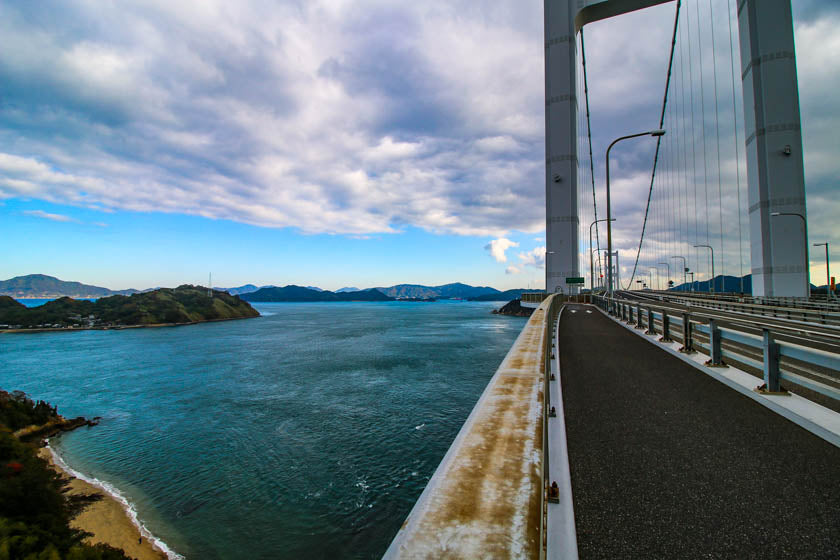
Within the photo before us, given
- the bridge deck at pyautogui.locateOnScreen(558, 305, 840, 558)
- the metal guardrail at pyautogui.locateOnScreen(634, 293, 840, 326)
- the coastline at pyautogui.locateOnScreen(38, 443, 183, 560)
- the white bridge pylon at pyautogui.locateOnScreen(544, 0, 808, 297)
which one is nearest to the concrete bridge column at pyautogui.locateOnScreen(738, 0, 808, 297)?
the white bridge pylon at pyautogui.locateOnScreen(544, 0, 808, 297)

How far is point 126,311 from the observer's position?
341 ft

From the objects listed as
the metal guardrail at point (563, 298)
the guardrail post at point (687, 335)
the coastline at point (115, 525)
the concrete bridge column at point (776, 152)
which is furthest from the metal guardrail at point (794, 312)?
the coastline at point (115, 525)

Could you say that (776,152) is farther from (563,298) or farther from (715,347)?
(715,347)

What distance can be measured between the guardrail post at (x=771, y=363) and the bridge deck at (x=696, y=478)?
330 mm

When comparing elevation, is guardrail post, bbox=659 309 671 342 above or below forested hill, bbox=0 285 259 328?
above

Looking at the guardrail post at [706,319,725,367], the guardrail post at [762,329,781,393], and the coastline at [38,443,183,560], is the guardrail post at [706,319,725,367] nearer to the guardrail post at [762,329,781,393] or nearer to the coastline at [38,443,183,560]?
the guardrail post at [762,329,781,393]

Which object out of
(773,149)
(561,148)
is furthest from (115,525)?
(561,148)

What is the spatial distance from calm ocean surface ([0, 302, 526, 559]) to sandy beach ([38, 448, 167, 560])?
40 cm

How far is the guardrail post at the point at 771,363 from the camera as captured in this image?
4.78 meters

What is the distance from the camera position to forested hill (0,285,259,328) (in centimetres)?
9719

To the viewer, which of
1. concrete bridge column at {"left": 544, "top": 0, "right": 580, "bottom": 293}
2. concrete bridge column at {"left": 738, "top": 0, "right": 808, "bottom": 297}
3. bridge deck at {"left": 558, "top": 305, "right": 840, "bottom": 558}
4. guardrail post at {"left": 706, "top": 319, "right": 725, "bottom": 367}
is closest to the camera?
bridge deck at {"left": 558, "top": 305, "right": 840, "bottom": 558}

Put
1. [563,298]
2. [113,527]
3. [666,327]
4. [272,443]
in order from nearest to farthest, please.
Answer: [113,527]
[666,327]
[272,443]
[563,298]

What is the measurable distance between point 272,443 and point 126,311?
11770 centimetres

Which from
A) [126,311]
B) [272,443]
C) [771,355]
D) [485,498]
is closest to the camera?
[485,498]
